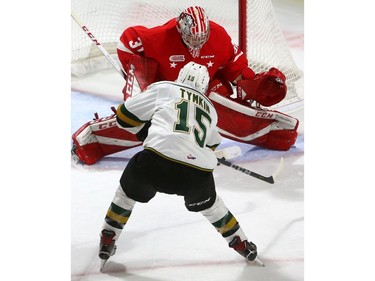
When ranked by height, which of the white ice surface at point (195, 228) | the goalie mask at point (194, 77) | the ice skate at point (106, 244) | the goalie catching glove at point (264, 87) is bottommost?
the white ice surface at point (195, 228)

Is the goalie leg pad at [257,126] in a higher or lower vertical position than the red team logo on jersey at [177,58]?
lower

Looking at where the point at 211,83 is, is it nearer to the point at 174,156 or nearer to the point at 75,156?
the point at 75,156

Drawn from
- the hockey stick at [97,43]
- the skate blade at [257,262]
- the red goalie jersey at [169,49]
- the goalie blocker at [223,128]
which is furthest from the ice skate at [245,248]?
the hockey stick at [97,43]

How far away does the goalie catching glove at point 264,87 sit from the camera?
2.79m

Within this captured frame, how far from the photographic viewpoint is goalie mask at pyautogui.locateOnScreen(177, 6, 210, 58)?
2.51 metres

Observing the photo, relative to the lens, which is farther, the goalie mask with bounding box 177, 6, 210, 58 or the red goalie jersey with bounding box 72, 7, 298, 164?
the red goalie jersey with bounding box 72, 7, 298, 164

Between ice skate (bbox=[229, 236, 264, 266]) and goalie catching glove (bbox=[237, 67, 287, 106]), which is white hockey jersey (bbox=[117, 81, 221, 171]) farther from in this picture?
goalie catching glove (bbox=[237, 67, 287, 106])

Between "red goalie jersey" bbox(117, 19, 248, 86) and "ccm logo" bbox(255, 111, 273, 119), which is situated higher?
"red goalie jersey" bbox(117, 19, 248, 86)

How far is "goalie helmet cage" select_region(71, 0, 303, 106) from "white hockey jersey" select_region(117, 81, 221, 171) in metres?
0.98

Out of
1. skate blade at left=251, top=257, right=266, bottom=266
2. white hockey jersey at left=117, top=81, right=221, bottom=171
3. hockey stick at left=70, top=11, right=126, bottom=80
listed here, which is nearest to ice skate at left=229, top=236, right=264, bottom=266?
skate blade at left=251, top=257, right=266, bottom=266

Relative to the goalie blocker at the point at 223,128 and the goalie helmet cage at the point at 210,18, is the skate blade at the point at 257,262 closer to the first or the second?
the goalie blocker at the point at 223,128

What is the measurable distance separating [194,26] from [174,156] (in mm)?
657

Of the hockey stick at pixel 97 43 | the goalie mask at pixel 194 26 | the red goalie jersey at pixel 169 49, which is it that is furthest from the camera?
the hockey stick at pixel 97 43

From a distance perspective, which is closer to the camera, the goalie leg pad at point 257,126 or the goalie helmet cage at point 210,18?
the goalie leg pad at point 257,126
